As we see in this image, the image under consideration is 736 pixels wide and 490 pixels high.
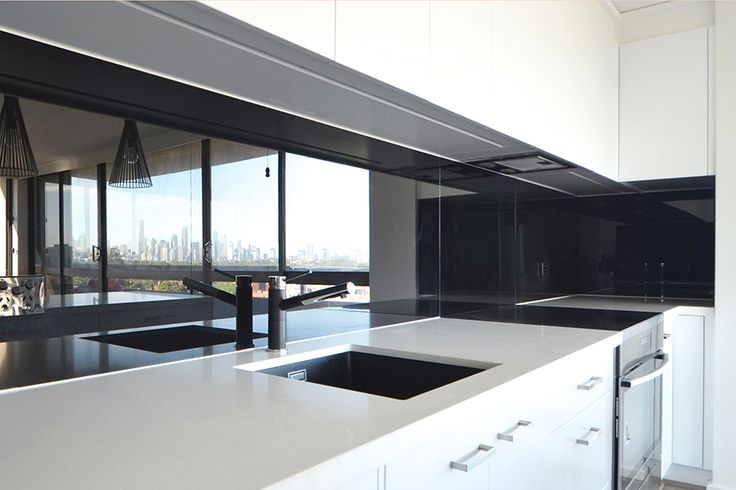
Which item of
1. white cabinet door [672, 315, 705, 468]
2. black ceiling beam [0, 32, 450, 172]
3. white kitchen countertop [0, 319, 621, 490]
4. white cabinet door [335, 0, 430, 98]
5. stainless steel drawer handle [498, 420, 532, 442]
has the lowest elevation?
white cabinet door [672, 315, 705, 468]

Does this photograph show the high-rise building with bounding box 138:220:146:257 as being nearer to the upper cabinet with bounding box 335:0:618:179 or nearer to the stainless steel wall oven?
the upper cabinet with bounding box 335:0:618:179

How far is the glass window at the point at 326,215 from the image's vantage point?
1.64 meters

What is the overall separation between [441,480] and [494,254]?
74.1 inches

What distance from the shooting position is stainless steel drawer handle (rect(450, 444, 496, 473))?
3.33 ft

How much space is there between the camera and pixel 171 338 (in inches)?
52.9

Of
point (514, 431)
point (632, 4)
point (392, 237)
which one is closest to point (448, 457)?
point (514, 431)

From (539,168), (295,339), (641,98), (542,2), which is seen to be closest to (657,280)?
(641,98)

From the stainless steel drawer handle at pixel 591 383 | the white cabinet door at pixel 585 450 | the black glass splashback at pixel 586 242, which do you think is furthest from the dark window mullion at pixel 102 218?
the black glass splashback at pixel 586 242

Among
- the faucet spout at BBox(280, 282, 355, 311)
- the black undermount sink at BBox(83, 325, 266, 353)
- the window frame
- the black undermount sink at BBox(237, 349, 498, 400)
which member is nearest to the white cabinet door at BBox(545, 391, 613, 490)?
the black undermount sink at BBox(237, 349, 498, 400)

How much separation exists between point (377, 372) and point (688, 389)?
6.74ft

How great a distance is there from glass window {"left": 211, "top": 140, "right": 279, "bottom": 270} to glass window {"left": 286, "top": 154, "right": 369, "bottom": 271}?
0.07m

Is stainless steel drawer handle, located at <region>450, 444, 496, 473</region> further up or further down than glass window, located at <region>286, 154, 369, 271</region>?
further down

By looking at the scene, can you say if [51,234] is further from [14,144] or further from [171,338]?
[171,338]

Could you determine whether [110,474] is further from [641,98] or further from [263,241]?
[641,98]
